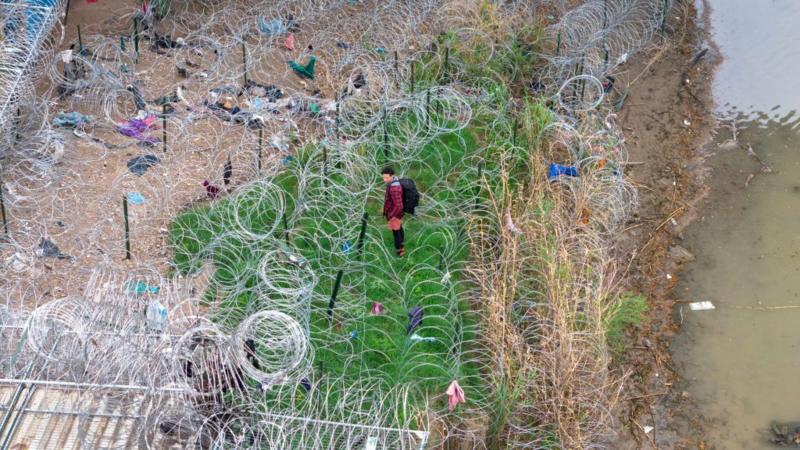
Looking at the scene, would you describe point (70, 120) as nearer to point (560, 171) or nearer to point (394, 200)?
point (394, 200)

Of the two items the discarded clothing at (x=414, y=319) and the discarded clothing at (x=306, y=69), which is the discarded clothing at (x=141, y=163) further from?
the discarded clothing at (x=414, y=319)

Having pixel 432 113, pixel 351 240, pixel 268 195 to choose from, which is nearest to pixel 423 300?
pixel 351 240

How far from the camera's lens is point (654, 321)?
12359 millimetres

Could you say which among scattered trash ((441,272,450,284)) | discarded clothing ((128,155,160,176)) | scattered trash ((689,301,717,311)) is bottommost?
scattered trash ((689,301,717,311))

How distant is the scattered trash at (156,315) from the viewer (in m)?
10.3

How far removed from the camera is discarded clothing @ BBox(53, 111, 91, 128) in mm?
13758

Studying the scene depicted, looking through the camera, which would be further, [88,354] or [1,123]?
[1,123]

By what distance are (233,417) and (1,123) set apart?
16.9ft

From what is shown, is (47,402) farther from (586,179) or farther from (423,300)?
(586,179)

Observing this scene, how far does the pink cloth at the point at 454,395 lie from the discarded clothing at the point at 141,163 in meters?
5.12

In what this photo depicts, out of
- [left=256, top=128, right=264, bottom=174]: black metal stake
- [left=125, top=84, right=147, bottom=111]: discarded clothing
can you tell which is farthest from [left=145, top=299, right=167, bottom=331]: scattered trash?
[left=125, top=84, right=147, bottom=111]: discarded clothing

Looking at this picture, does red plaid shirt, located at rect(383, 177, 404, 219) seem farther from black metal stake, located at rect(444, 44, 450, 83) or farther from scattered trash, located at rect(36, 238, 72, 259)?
scattered trash, located at rect(36, 238, 72, 259)

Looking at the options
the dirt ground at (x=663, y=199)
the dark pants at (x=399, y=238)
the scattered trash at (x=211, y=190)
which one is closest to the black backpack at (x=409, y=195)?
the dark pants at (x=399, y=238)

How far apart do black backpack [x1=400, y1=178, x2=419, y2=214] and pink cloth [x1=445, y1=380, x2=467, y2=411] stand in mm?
2603
